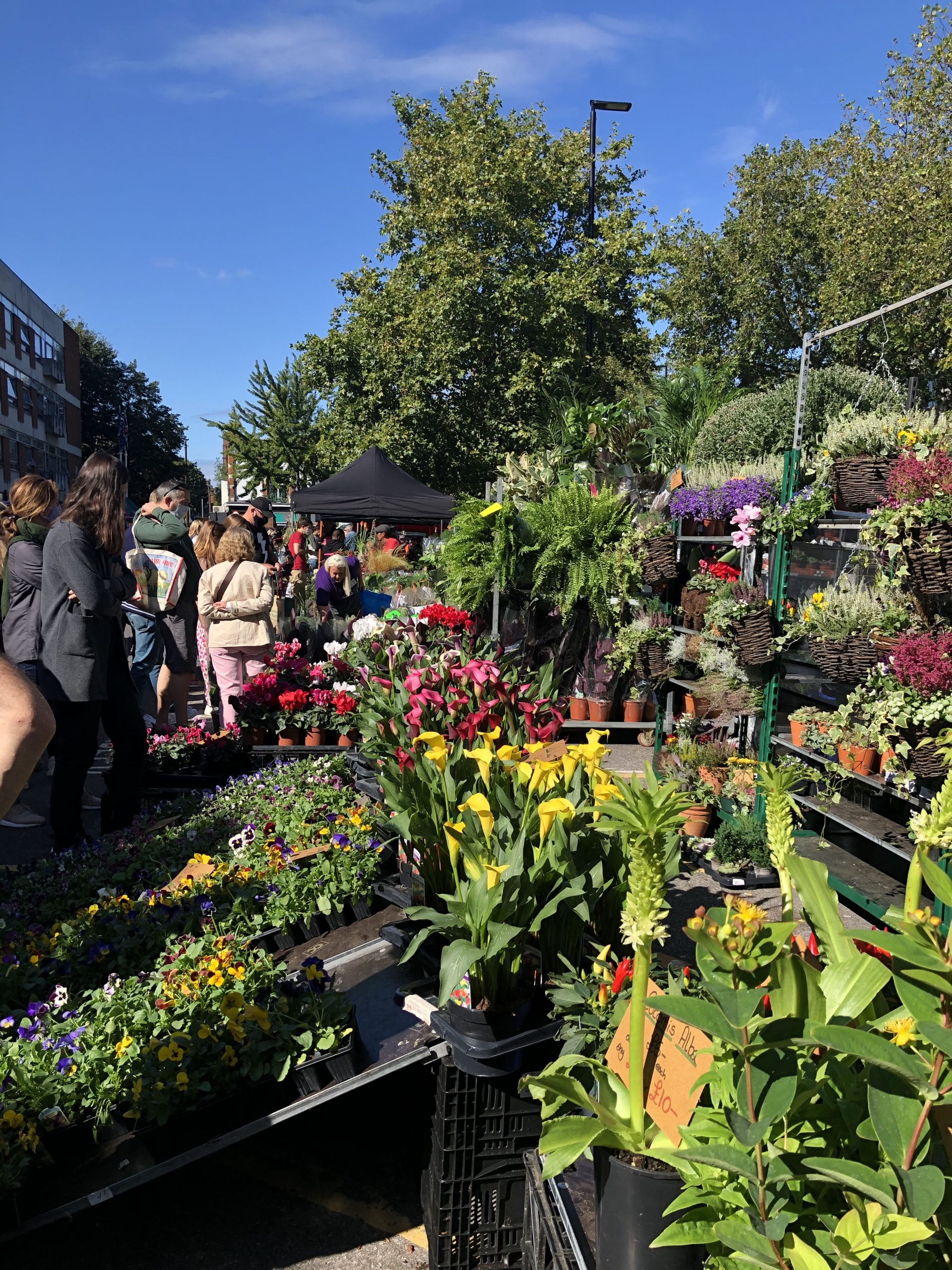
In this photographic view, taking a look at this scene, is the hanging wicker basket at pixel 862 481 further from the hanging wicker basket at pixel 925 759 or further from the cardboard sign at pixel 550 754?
the cardboard sign at pixel 550 754

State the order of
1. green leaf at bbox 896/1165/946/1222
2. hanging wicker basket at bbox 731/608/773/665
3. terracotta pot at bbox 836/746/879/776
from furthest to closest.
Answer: hanging wicker basket at bbox 731/608/773/665
terracotta pot at bbox 836/746/879/776
green leaf at bbox 896/1165/946/1222

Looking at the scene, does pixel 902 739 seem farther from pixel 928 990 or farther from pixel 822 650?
pixel 928 990

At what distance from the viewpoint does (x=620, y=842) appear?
217cm

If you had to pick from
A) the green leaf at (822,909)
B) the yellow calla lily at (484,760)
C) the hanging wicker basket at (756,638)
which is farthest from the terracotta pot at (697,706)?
the green leaf at (822,909)

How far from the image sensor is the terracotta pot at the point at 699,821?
16.5ft

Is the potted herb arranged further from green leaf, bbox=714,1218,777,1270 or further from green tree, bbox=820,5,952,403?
green tree, bbox=820,5,952,403

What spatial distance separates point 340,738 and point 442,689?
180 centimetres

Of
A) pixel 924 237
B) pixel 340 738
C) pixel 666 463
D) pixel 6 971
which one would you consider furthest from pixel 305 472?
pixel 6 971

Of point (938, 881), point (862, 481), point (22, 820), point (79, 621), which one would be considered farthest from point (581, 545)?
point (938, 881)

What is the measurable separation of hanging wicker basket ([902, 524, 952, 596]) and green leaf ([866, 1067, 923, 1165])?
2902mm

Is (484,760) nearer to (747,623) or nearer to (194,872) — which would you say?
(194,872)

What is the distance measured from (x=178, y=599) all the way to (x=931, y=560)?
14.8 feet

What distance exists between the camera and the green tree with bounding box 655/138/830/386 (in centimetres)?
2027

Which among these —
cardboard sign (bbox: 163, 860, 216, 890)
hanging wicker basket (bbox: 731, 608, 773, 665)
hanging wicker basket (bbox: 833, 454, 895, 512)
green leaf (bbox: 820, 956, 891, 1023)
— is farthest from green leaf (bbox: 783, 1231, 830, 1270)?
hanging wicker basket (bbox: 731, 608, 773, 665)
